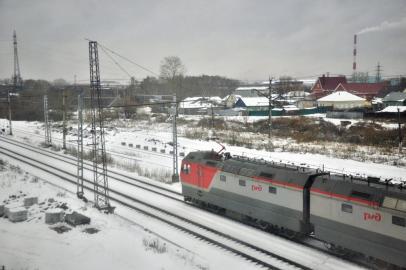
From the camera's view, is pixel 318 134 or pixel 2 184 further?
pixel 318 134

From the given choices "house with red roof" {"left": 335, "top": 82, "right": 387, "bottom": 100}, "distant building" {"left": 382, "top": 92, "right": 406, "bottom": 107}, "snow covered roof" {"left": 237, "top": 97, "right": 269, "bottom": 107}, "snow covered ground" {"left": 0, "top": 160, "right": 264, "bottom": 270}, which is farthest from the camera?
"house with red roof" {"left": 335, "top": 82, "right": 387, "bottom": 100}

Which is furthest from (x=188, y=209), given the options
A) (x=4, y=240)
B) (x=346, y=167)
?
(x=346, y=167)

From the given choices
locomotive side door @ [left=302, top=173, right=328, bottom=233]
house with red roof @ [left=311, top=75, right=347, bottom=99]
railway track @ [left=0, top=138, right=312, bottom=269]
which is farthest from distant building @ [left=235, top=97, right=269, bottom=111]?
locomotive side door @ [left=302, top=173, right=328, bottom=233]

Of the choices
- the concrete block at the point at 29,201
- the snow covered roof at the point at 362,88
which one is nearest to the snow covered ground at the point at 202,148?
the concrete block at the point at 29,201

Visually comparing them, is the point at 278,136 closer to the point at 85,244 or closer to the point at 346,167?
the point at 346,167

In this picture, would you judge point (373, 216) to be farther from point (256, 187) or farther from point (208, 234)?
point (208, 234)

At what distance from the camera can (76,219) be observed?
1881 cm

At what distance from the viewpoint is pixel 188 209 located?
22.8 m

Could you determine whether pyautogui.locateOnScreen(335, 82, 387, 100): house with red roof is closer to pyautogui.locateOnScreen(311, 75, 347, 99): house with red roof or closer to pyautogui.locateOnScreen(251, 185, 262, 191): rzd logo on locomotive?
pyautogui.locateOnScreen(311, 75, 347, 99): house with red roof

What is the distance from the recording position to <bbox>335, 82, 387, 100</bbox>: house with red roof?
91688mm

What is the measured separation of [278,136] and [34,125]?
52780 millimetres

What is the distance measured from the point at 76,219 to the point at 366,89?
301ft

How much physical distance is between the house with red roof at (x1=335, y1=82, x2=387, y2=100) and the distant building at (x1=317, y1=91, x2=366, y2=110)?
47.3 ft

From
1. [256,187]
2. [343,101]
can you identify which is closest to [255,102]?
[343,101]
